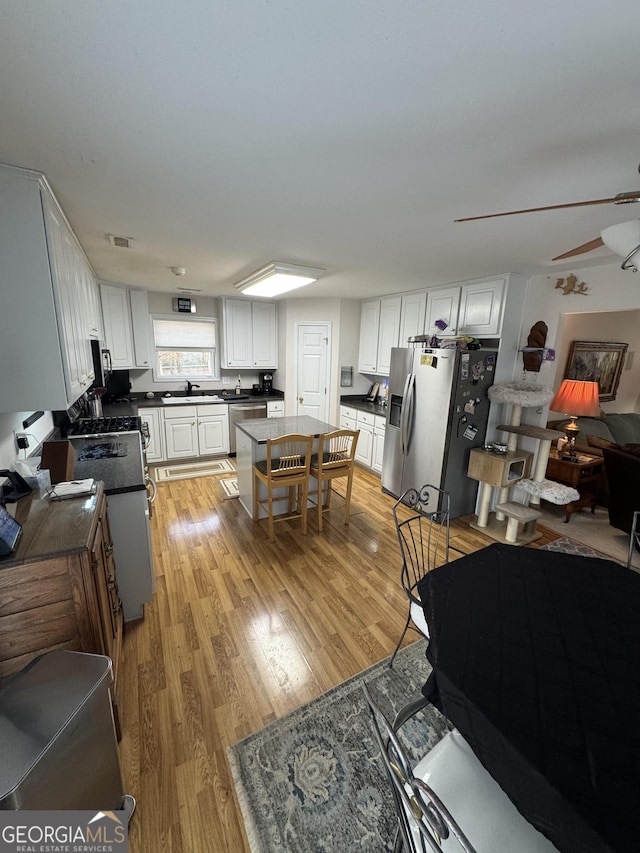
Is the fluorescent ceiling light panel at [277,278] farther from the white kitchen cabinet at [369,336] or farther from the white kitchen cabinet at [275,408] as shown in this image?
the white kitchen cabinet at [275,408]

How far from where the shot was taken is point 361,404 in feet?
16.1

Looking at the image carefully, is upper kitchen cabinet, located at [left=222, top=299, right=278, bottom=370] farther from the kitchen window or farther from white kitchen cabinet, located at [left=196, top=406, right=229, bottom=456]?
white kitchen cabinet, located at [left=196, top=406, right=229, bottom=456]

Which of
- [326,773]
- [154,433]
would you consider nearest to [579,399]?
[326,773]

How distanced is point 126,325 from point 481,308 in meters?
4.14

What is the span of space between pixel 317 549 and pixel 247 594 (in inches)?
30.1

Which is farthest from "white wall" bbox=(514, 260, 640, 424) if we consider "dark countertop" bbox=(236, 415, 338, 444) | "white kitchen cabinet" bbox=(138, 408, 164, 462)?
"white kitchen cabinet" bbox=(138, 408, 164, 462)

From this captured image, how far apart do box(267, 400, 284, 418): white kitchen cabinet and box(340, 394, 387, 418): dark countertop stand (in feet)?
3.07

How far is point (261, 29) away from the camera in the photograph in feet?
2.45

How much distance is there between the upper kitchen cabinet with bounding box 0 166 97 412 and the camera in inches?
54.2

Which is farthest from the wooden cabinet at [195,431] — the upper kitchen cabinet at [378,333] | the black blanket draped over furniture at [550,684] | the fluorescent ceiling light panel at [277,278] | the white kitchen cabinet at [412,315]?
the black blanket draped over furniture at [550,684]

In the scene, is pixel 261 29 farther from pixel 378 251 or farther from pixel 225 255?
pixel 225 255

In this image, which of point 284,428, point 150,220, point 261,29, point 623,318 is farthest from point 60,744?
point 623,318

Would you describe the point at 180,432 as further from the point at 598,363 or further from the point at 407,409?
the point at 598,363

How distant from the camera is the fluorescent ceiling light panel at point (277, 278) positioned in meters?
2.80
